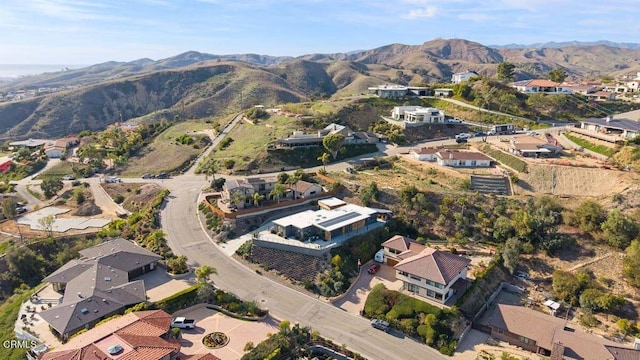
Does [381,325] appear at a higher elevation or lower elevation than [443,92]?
lower

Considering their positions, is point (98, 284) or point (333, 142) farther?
point (333, 142)

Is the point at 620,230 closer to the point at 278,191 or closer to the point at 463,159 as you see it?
the point at 463,159

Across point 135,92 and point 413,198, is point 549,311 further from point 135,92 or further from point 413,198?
point 135,92

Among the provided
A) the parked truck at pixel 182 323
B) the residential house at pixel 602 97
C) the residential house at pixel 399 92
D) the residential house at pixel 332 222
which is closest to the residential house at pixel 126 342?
the parked truck at pixel 182 323

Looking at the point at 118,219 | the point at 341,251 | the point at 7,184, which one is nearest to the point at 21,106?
the point at 7,184

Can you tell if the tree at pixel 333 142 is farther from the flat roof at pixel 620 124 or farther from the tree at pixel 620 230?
the flat roof at pixel 620 124

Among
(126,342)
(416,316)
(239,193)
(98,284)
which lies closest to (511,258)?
(416,316)

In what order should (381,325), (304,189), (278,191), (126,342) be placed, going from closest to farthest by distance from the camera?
(126,342) → (381,325) → (278,191) → (304,189)
